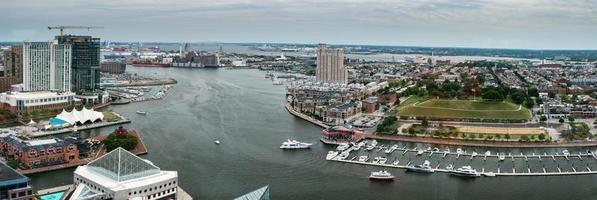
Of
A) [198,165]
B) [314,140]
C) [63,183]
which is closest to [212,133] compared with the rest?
[314,140]

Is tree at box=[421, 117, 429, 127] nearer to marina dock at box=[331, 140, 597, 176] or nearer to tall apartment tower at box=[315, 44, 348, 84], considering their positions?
marina dock at box=[331, 140, 597, 176]

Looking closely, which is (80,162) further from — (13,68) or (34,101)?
(13,68)

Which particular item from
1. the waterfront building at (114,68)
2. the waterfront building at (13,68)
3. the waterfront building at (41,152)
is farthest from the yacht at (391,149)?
the waterfront building at (114,68)

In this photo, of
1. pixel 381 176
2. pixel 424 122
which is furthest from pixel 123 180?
pixel 424 122

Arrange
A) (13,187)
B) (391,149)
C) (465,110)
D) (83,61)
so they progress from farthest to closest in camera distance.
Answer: (83,61), (465,110), (391,149), (13,187)

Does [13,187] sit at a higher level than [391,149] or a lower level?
higher

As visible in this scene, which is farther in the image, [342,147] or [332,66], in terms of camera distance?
→ [332,66]

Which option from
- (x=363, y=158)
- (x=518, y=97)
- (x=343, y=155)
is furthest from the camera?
(x=518, y=97)
